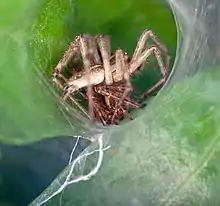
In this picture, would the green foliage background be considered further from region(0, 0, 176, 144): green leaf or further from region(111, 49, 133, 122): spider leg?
region(111, 49, 133, 122): spider leg

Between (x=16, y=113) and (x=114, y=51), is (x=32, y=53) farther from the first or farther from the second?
(x=114, y=51)

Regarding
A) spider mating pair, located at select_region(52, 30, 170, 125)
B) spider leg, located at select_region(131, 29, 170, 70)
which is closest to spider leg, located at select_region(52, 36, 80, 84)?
spider mating pair, located at select_region(52, 30, 170, 125)

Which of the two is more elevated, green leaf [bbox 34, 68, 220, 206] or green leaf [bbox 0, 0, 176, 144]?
green leaf [bbox 0, 0, 176, 144]

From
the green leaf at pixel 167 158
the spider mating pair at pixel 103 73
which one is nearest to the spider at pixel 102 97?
the spider mating pair at pixel 103 73

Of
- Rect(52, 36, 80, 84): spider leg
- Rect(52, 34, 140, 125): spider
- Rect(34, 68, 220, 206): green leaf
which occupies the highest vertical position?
Rect(52, 36, 80, 84): spider leg

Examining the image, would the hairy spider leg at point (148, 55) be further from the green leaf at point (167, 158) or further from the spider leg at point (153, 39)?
the green leaf at point (167, 158)

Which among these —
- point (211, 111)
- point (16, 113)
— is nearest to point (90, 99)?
point (16, 113)

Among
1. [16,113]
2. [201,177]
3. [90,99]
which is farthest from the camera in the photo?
[90,99]

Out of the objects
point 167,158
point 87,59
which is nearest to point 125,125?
point 167,158
